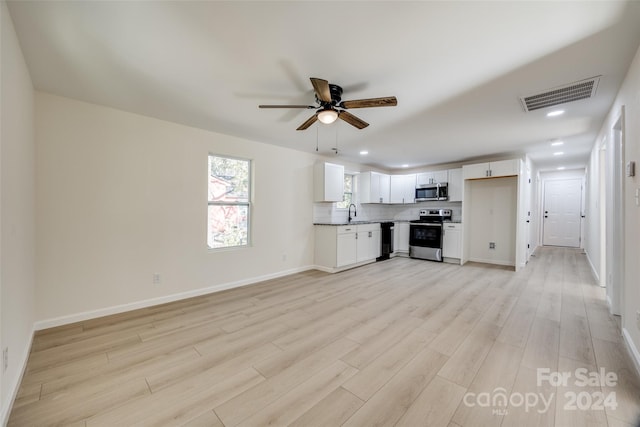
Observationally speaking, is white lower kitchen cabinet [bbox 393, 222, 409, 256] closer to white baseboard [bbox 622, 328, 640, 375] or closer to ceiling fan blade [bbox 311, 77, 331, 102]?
white baseboard [bbox 622, 328, 640, 375]

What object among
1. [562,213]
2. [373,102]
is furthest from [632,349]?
[562,213]

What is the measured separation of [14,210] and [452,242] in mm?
6620

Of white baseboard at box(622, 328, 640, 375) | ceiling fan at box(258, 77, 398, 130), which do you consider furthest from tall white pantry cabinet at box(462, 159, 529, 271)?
ceiling fan at box(258, 77, 398, 130)

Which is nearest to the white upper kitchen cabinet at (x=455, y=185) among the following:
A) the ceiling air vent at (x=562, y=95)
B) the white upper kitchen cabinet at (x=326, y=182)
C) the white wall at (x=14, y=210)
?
the white upper kitchen cabinet at (x=326, y=182)

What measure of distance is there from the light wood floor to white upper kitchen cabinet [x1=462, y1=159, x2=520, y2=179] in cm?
256

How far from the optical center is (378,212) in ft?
23.5

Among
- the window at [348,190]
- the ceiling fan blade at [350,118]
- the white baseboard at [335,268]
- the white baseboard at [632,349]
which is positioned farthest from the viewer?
the window at [348,190]

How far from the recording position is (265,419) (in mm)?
1478

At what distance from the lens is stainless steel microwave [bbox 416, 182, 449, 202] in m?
6.15

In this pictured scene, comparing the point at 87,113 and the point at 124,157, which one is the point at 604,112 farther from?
the point at 87,113

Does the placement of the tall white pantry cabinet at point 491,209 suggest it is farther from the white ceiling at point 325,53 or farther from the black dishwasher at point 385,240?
the white ceiling at point 325,53

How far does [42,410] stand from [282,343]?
1.56m

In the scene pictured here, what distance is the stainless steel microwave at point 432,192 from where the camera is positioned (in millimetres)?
6148

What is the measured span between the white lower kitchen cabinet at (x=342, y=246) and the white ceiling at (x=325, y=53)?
96.4 inches
